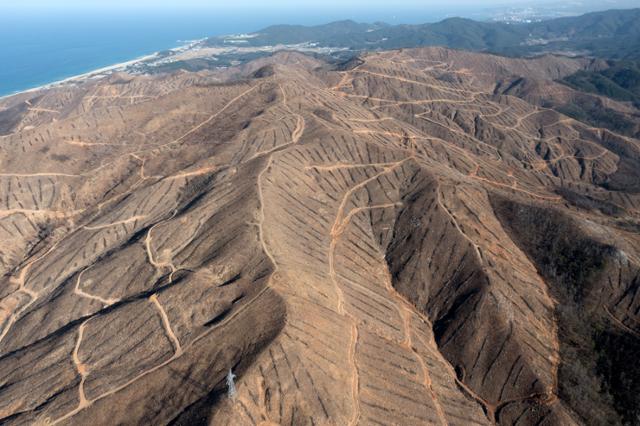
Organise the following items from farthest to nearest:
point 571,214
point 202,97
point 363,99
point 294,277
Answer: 1. point 363,99
2. point 202,97
3. point 571,214
4. point 294,277

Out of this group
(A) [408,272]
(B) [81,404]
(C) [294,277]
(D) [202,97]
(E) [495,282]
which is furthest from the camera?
(D) [202,97]

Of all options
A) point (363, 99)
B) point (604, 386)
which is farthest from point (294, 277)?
point (363, 99)

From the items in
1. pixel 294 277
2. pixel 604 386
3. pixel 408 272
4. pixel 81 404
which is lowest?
pixel 604 386

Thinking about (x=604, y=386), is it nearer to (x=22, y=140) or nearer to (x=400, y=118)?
(x=400, y=118)

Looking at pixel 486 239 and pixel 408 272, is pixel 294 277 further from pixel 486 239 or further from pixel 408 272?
pixel 486 239

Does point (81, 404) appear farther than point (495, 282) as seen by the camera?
No

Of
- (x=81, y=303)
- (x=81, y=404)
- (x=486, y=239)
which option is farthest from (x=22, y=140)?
(x=486, y=239)

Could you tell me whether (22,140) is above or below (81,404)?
above
